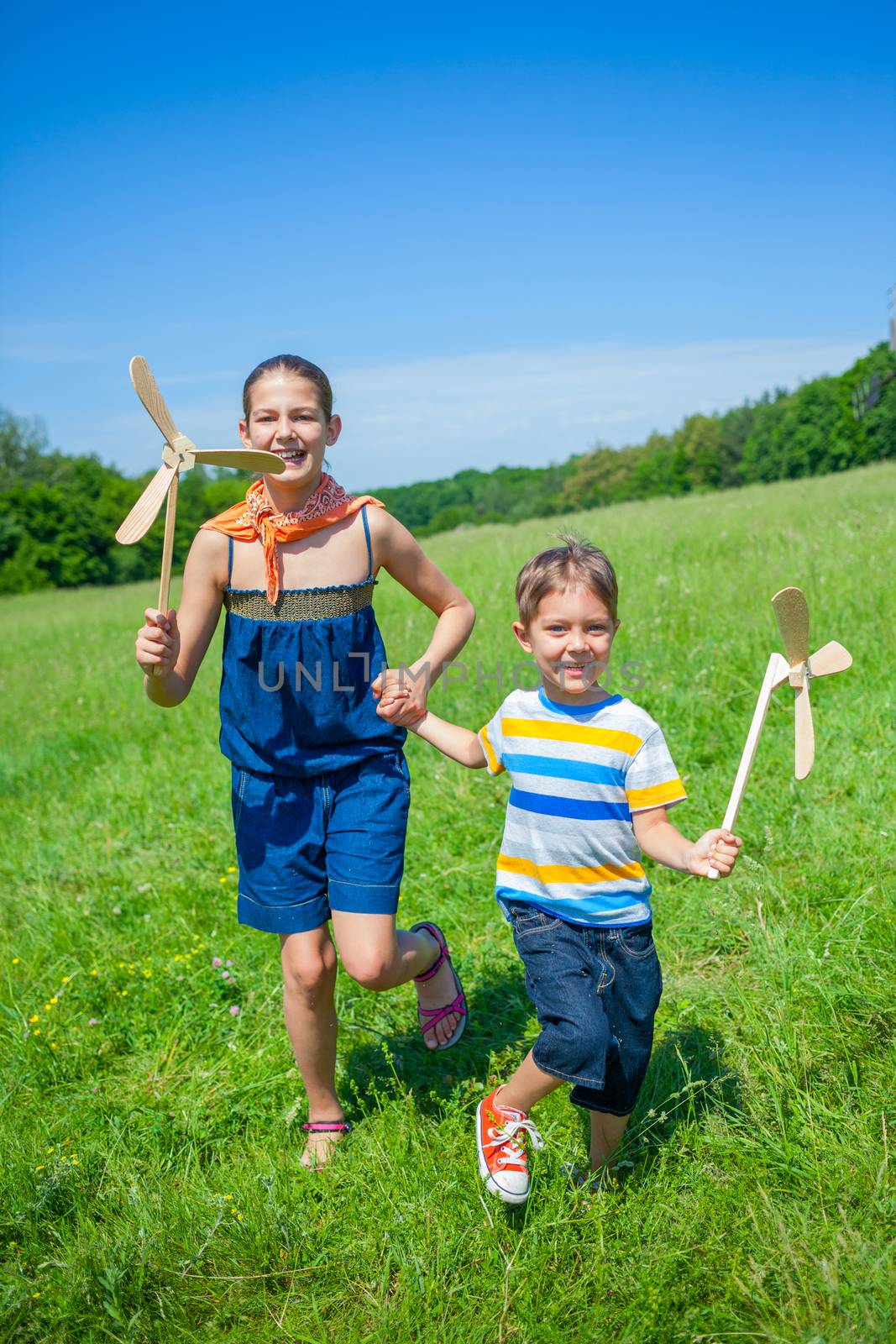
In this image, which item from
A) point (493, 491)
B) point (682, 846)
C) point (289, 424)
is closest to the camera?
point (682, 846)

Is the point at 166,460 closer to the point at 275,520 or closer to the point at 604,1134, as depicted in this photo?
the point at 275,520

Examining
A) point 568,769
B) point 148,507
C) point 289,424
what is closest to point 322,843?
point 568,769

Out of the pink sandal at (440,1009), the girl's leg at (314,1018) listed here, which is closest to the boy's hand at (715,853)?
the girl's leg at (314,1018)

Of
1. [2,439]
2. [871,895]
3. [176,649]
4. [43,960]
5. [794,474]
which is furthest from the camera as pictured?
[794,474]

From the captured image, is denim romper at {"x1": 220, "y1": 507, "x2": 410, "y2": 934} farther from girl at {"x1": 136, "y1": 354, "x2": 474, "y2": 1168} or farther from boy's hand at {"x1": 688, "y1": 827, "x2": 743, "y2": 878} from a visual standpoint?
boy's hand at {"x1": 688, "y1": 827, "x2": 743, "y2": 878}

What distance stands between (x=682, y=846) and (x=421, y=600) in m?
1.11

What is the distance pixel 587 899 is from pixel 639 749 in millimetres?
381

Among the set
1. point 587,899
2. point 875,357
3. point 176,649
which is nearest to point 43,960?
point 176,649

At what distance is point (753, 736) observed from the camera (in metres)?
2.11

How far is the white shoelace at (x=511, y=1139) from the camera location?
2.28 metres

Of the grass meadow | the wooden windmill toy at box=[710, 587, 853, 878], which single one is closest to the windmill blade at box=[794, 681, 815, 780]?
the wooden windmill toy at box=[710, 587, 853, 878]

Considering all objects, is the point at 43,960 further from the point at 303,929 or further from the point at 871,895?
the point at 871,895

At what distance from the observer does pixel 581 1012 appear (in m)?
2.25

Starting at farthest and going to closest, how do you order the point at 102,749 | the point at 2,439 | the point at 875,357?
the point at 2,439, the point at 875,357, the point at 102,749
